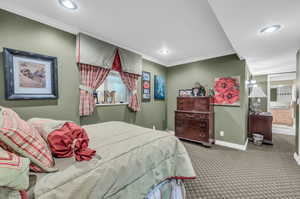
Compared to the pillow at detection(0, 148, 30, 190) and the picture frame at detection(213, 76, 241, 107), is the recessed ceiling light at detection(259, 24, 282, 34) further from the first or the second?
the pillow at detection(0, 148, 30, 190)

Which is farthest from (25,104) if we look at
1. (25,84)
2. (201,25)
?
(201,25)

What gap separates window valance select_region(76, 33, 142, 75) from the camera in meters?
2.18

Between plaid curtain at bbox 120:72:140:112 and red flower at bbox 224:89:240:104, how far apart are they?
2.31 meters

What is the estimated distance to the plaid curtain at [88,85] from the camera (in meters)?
2.24

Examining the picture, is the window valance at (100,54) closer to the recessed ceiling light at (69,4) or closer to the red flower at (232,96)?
the recessed ceiling light at (69,4)

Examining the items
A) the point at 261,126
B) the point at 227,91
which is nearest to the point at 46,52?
the point at 227,91

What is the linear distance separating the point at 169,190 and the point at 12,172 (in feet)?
4.44

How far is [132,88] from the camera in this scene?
10.2ft

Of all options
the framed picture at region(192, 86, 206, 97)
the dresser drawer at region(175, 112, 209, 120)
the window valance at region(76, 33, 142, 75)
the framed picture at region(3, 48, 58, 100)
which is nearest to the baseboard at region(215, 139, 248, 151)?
the dresser drawer at region(175, 112, 209, 120)

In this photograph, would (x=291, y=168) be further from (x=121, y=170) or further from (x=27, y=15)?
(x=27, y=15)

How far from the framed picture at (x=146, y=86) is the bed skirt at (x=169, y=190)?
2364mm

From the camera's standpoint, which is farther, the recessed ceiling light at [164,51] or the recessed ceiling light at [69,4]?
the recessed ceiling light at [164,51]

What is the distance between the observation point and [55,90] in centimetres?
199

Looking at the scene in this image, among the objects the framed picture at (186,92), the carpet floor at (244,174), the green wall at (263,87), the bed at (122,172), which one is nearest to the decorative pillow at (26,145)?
the bed at (122,172)
